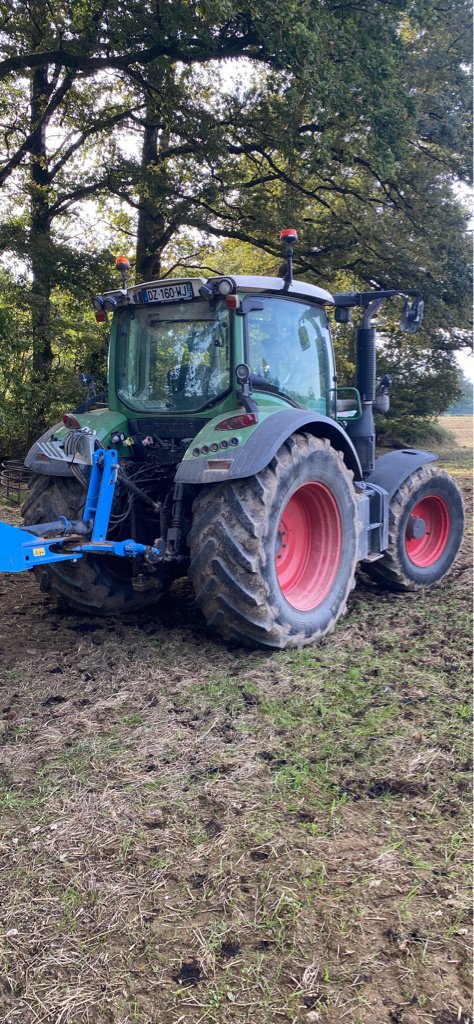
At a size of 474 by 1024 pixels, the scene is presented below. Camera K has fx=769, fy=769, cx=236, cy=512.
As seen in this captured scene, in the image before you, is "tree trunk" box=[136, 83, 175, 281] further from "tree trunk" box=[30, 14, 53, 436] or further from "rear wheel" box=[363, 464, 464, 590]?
"rear wheel" box=[363, 464, 464, 590]

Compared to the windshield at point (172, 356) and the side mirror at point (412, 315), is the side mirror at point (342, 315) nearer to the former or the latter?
the side mirror at point (412, 315)

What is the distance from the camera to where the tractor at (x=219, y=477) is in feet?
13.2

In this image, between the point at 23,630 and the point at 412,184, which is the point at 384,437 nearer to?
the point at 412,184

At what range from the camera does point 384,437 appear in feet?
58.2

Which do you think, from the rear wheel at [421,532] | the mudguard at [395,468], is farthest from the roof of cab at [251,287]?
the rear wheel at [421,532]

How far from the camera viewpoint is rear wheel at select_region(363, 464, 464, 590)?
5512mm

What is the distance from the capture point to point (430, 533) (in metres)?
6.10

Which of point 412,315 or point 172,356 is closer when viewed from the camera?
point 172,356

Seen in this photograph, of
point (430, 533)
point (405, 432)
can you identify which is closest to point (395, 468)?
point (430, 533)

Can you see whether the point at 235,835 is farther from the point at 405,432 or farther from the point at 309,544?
the point at 405,432

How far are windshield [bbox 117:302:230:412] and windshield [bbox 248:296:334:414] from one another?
22 cm

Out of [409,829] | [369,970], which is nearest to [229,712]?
[409,829]

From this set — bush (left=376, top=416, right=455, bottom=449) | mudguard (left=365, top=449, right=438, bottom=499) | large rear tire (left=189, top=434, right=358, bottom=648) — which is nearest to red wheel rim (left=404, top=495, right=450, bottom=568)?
mudguard (left=365, top=449, right=438, bottom=499)

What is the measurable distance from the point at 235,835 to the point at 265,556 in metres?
1.71
